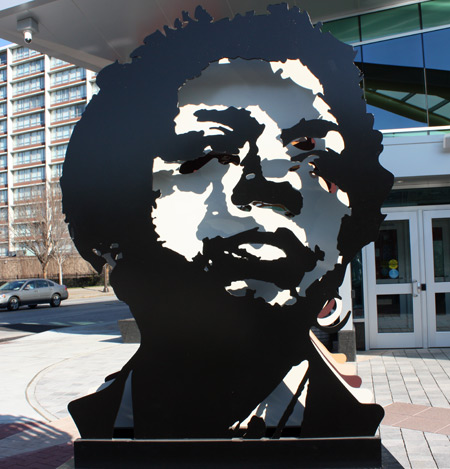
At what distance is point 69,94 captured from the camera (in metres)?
73.6

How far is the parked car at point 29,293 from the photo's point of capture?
25781 mm

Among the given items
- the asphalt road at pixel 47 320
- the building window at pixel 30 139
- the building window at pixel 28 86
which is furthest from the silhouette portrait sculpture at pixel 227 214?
the building window at pixel 28 86

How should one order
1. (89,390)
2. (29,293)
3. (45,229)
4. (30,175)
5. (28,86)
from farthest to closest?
1. (28,86)
2. (30,175)
3. (45,229)
4. (29,293)
5. (89,390)

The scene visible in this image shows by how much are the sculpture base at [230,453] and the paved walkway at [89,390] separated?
24 cm

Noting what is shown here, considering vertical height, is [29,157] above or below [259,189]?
above

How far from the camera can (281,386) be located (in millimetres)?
3682

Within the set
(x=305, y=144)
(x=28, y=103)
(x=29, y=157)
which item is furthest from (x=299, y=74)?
(x=28, y=103)

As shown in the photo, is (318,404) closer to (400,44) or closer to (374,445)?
(374,445)

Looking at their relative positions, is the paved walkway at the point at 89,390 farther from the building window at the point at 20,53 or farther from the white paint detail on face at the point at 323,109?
the building window at the point at 20,53

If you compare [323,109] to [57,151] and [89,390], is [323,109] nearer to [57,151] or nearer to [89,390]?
[89,390]

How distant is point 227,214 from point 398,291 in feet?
25.2

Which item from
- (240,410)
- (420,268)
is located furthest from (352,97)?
(420,268)

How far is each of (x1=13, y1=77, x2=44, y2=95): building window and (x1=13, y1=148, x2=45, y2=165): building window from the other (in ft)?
30.0

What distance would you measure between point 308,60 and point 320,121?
411 millimetres
